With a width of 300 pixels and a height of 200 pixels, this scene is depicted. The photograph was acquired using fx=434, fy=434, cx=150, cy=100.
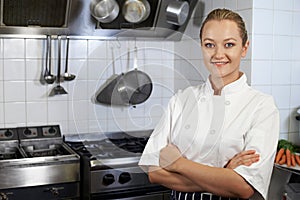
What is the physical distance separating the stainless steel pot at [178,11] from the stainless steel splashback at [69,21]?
0.06 ft

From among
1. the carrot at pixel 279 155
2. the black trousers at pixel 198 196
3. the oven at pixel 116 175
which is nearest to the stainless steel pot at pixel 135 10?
the oven at pixel 116 175

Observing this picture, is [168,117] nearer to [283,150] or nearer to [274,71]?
[283,150]

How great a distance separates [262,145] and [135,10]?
1451 millimetres

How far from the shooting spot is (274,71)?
2.20m

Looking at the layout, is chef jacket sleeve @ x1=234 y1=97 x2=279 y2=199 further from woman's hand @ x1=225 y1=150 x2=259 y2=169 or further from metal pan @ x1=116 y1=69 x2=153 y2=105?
metal pan @ x1=116 y1=69 x2=153 y2=105

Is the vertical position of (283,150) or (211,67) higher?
(211,67)

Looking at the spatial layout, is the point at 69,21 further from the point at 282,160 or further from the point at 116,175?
the point at 282,160

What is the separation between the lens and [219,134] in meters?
1.30

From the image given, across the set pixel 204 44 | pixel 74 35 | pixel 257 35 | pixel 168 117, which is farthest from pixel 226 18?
pixel 74 35

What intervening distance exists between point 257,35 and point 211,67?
94 cm

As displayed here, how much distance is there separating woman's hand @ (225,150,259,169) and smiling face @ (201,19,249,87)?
24 cm

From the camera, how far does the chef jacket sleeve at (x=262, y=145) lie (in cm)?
121

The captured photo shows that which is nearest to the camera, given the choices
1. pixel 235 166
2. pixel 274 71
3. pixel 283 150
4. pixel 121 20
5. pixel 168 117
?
pixel 235 166

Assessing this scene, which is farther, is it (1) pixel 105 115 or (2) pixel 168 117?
(1) pixel 105 115
